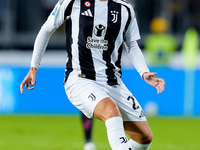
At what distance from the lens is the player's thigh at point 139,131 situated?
18.6 ft

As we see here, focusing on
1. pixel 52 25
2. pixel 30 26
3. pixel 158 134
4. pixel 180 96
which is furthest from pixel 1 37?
pixel 52 25

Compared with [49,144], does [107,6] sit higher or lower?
higher

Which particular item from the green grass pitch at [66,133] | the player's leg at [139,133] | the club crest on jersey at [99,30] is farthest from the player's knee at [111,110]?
the green grass pitch at [66,133]

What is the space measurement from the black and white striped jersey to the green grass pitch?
2715 millimetres

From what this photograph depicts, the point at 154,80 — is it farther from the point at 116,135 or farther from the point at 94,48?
the point at 116,135

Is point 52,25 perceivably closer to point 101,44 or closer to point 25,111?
point 101,44

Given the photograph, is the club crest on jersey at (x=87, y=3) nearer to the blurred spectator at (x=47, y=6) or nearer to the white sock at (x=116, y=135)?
the white sock at (x=116, y=135)

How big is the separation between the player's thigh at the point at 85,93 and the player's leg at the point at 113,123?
0.24 feet

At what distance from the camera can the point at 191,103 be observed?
12.8 m

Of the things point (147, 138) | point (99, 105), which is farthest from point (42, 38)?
point (147, 138)

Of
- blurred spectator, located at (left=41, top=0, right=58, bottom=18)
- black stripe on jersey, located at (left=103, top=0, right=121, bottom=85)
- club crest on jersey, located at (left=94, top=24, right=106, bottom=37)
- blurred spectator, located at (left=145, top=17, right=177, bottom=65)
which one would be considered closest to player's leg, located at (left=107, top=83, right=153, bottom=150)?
black stripe on jersey, located at (left=103, top=0, right=121, bottom=85)

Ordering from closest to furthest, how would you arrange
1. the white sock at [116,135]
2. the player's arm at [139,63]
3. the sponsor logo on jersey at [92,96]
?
the white sock at [116,135] < the sponsor logo on jersey at [92,96] < the player's arm at [139,63]

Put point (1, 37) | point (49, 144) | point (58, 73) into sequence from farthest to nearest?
point (1, 37), point (58, 73), point (49, 144)

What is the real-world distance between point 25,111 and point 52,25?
7446 millimetres
